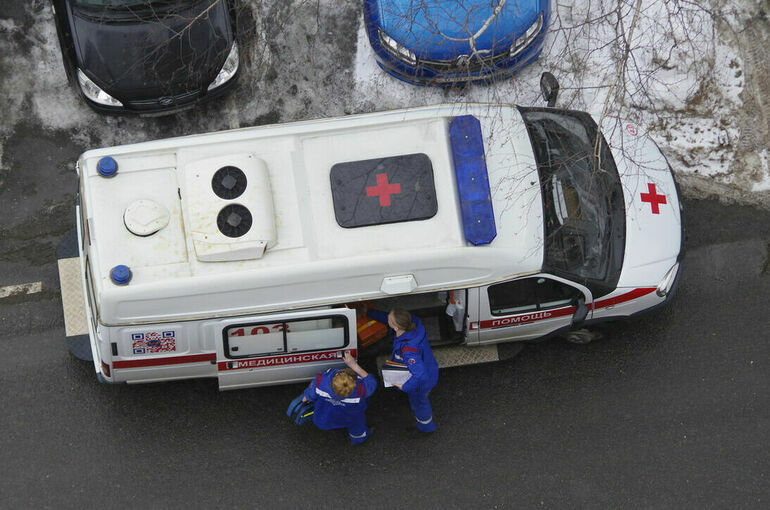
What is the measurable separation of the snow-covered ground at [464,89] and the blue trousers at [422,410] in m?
3.16

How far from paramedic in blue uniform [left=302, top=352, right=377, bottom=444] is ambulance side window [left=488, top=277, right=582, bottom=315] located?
1.26 m

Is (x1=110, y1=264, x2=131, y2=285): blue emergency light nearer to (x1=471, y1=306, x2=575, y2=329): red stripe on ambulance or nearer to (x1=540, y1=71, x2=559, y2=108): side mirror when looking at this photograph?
(x1=471, y1=306, x2=575, y2=329): red stripe on ambulance

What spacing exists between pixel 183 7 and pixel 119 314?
3146 millimetres

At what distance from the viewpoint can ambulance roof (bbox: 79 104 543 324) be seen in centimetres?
572

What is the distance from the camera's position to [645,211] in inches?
264

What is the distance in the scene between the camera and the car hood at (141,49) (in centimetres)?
709

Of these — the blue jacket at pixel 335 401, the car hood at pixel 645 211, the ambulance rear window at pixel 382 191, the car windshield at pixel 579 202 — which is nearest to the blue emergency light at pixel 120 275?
the ambulance rear window at pixel 382 191

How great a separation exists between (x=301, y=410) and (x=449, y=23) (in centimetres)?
383

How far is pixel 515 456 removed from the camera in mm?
7113

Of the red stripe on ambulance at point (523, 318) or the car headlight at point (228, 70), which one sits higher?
the car headlight at point (228, 70)

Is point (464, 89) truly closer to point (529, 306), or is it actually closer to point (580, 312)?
point (529, 306)

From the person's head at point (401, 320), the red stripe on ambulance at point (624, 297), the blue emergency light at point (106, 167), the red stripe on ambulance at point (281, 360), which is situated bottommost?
the red stripe on ambulance at point (281, 360)

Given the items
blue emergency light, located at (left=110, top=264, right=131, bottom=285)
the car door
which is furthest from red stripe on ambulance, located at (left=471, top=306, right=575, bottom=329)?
blue emergency light, located at (left=110, top=264, right=131, bottom=285)

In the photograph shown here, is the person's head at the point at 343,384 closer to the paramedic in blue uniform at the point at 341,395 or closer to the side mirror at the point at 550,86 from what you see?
the paramedic in blue uniform at the point at 341,395
